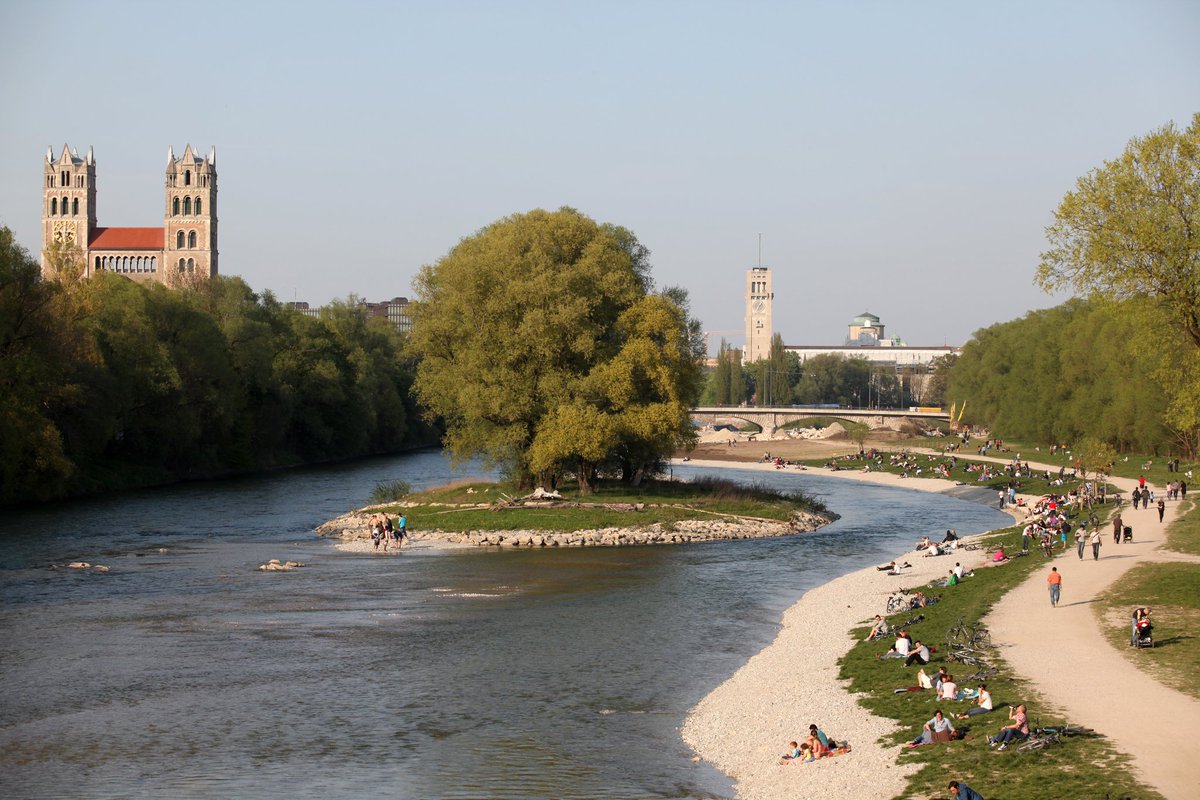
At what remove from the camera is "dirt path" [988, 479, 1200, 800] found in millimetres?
21609

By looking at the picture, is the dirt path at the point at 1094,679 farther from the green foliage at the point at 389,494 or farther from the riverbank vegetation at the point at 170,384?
the riverbank vegetation at the point at 170,384

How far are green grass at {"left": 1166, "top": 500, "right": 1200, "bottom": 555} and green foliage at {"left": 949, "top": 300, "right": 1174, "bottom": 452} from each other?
2021 centimetres

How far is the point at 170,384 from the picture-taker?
289ft

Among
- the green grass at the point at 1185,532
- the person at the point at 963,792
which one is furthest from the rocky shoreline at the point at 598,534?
the person at the point at 963,792

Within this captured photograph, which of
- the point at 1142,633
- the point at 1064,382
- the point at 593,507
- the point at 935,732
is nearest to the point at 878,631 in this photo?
the point at 1142,633

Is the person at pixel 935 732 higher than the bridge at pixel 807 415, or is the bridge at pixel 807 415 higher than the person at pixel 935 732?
the bridge at pixel 807 415

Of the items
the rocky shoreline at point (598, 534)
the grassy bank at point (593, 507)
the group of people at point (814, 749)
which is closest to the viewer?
the group of people at point (814, 749)

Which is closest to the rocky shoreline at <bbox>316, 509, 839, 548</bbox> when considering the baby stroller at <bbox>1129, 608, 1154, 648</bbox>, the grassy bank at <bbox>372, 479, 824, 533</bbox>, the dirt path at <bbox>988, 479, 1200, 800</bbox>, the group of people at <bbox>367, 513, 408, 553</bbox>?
the grassy bank at <bbox>372, 479, 824, 533</bbox>

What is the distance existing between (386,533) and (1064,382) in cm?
7998

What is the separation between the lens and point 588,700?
3003cm

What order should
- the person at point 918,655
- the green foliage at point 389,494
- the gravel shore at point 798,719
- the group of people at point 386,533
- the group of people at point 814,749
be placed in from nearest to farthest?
the gravel shore at point 798,719 < the group of people at point 814,749 < the person at point 918,655 < the group of people at point 386,533 < the green foliage at point 389,494

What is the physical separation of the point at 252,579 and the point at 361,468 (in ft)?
219

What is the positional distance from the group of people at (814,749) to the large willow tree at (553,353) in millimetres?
37347

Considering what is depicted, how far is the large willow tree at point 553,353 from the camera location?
63.2 metres
